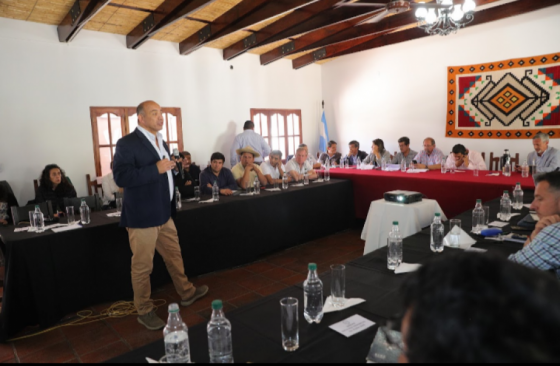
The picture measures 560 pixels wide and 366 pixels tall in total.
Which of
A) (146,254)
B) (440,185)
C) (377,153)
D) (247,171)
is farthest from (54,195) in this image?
(377,153)

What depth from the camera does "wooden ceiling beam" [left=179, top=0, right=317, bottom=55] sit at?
453cm

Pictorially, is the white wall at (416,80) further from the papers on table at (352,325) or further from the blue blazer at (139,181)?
the papers on table at (352,325)

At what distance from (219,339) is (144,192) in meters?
1.65

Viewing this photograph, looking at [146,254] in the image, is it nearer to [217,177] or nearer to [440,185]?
[217,177]

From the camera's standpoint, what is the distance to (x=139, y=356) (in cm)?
117

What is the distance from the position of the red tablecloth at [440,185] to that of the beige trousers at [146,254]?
294 centimetres

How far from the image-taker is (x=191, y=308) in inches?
118

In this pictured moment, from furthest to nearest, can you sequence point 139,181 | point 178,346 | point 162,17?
point 162,17, point 139,181, point 178,346

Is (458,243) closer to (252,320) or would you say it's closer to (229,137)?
(252,320)

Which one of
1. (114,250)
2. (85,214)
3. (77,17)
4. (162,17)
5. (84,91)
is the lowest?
(114,250)

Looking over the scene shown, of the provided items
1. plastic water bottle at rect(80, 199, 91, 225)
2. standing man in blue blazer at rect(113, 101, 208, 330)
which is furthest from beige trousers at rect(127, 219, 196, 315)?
plastic water bottle at rect(80, 199, 91, 225)

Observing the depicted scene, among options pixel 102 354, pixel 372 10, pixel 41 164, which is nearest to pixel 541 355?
pixel 102 354

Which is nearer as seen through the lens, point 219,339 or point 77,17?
point 219,339

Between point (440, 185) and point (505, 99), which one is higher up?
point (505, 99)
